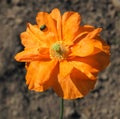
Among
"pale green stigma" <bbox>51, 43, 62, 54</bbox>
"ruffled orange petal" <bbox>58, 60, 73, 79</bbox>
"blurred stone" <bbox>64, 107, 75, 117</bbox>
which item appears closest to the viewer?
"ruffled orange petal" <bbox>58, 60, 73, 79</bbox>

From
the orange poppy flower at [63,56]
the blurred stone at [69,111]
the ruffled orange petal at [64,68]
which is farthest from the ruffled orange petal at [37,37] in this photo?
the blurred stone at [69,111]

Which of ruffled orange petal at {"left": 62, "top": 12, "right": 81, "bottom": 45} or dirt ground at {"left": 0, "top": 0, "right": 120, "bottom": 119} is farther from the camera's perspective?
dirt ground at {"left": 0, "top": 0, "right": 120, "bottom": 119}

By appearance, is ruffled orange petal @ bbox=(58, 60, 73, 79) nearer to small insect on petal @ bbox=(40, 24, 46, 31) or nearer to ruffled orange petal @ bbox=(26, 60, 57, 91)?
Answer: ruffled orange petal @ bbox=(26, 60, 57, 91)

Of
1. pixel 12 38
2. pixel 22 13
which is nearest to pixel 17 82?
pixel 12 38

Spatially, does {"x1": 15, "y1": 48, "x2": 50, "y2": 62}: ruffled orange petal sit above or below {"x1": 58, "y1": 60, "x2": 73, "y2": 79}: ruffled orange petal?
above

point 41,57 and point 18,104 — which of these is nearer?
point 41,57

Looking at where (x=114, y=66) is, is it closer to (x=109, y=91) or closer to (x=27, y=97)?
(x=109, y=91)

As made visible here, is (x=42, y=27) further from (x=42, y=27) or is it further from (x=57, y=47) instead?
(x=57, y=47)

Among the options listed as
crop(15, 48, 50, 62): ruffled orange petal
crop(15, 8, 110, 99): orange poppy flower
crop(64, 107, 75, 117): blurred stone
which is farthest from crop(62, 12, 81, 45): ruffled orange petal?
crop(64, 107, 75, 117): blurred stone

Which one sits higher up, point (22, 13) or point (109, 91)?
point (22, 13)

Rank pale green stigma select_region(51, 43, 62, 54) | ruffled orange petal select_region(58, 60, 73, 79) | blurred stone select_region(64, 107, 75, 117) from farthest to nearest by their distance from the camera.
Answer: blurred stone select_region(64, 107, 75, 117) < pale green stigma select_region(51, 43, 62, 54) < ruffled orange petal select_region(58, 60, 73, 79)
